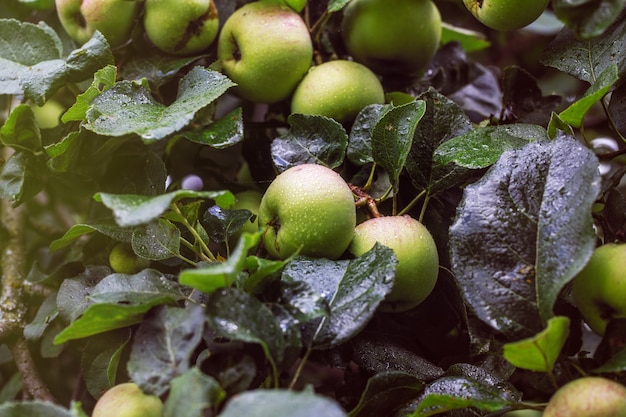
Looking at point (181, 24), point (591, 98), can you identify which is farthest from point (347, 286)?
point (181, 24)

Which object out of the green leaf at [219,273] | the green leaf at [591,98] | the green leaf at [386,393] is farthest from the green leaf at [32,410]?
the green leaf at [591,98]

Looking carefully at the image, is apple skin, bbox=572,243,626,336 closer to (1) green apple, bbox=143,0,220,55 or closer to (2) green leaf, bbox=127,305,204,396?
(2) green leaf, bbox=127,305,204,396

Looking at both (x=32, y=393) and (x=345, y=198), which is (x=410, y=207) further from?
(x=32, y=393)

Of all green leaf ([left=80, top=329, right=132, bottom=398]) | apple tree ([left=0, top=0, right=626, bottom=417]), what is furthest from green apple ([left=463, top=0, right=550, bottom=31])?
green leaf ([left=80, top=329, right=132, bottom=398])

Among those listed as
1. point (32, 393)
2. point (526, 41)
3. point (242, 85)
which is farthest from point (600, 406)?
point (526, 41)

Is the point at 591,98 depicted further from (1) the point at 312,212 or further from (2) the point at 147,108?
(2) the point at 147,108

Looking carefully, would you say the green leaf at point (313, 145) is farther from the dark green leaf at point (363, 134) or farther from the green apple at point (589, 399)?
the green apple at point (589, 399)
